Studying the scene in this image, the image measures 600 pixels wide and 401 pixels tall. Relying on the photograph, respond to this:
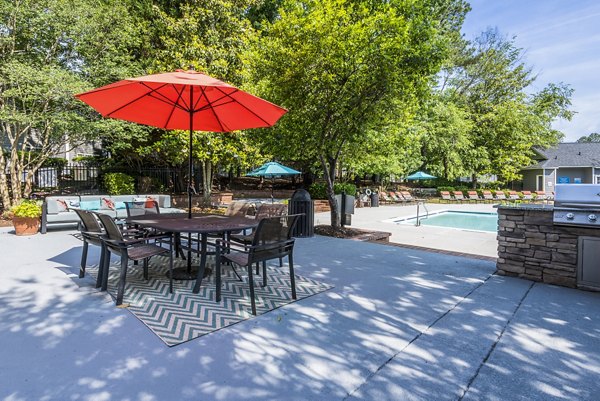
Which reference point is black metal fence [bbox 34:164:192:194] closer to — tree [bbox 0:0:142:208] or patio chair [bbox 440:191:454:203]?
tree [bbox 0:0:142:208]

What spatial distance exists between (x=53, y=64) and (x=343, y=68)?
8753 mm

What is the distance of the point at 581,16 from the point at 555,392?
14.5 m

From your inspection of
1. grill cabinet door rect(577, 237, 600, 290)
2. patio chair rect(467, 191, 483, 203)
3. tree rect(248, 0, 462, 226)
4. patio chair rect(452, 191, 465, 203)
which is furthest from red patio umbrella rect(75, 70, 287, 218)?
patio chair rect(467, 191, 483, 203)

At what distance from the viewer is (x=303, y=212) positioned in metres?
7.76

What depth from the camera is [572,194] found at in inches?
160

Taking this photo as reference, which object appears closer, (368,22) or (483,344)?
(483,344)

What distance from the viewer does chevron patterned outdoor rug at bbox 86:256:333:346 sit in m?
3.01

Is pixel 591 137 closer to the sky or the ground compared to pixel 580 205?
closer to the sky

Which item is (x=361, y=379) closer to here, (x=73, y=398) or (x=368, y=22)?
(x=73, y=398)

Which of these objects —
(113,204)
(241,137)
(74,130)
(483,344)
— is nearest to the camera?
(483,344)

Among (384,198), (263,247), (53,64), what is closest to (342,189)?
(384,198)

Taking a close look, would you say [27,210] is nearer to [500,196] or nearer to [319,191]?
[319,191]

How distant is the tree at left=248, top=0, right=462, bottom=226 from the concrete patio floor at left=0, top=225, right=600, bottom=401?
4451 mm

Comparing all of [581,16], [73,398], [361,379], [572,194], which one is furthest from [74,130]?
[581,16]
